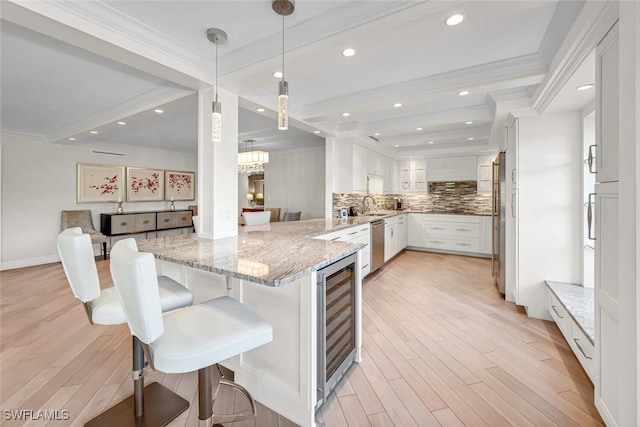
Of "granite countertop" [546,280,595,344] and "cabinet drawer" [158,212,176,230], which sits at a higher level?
"cabinet drawer" [158,212,176,230]

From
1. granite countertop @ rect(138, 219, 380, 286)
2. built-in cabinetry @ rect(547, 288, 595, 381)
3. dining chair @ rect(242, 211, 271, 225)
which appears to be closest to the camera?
granite countertop @ rect(138, 219, 380, 286)

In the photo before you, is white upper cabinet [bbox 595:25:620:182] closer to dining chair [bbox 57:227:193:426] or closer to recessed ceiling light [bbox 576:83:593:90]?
recessed ceiling light [bbox 576:83:593:90]

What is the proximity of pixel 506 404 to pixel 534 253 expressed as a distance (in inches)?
73.3

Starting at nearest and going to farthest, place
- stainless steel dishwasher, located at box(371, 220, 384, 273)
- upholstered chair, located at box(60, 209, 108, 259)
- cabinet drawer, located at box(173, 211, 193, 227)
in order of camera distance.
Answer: stainless steel dishwasher, located at box(371, 220, 384, 273) → upholstered chair, located at box(60, 209, 108, 259) → cabinet drawer, located at box(173, 211, 193, 227)

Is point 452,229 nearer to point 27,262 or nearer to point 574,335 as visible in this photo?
point 574,335

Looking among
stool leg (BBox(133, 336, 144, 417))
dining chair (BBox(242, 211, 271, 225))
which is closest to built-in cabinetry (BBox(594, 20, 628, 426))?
Result: stool leg (BBox(133, 336, 144, 417))

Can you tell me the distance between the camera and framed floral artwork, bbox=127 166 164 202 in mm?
6535

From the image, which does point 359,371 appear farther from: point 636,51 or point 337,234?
point 636,51

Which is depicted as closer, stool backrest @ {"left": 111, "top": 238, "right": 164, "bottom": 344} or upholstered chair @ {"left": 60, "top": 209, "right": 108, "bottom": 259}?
stool backrest @ {"left": 111, "top": 238, "right": 164, "bottom": 344}

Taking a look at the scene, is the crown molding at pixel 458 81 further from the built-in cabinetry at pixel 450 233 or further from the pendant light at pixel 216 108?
the built-in cabinetry at pixel 450 233

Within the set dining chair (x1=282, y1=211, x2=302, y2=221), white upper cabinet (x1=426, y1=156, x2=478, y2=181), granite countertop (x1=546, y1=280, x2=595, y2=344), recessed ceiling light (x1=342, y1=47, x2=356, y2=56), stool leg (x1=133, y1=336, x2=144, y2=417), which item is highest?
recessed ceiling light (x1=342, y1=47, x2=356, y2=56)

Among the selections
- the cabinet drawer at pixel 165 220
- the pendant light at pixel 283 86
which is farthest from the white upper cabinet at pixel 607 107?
the cabinet drawer at pixel 165 220

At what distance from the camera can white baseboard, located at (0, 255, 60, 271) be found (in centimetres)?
490

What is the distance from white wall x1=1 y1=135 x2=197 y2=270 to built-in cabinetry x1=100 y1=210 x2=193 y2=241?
442 millimetres
